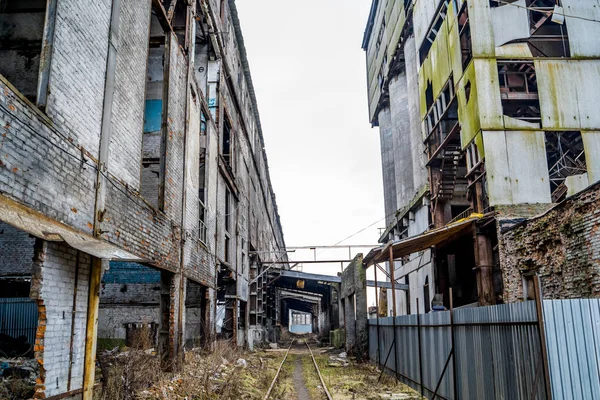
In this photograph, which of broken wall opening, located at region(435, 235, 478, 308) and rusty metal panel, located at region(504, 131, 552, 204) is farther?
broken wall opening, located at region(435, 235, 478, 308)

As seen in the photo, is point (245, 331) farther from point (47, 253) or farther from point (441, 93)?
point (47, 253)

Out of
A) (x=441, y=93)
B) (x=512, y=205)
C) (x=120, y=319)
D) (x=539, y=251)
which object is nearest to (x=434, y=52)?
(x=441, y=93)

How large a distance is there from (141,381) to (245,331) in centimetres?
1411

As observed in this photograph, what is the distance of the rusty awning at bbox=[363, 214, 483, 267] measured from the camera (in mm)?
15743

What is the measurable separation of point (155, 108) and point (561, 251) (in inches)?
411

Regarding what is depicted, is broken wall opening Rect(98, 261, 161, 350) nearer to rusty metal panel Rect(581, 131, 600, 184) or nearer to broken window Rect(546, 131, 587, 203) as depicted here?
broken window Rect(546, 131, 587, 203)

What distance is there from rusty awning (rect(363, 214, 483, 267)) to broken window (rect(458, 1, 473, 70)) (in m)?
6.44

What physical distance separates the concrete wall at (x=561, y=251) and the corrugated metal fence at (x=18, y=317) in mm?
12634

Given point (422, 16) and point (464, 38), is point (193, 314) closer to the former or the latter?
point (464, 38)

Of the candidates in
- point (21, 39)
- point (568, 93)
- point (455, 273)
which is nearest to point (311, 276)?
point (455, 273)

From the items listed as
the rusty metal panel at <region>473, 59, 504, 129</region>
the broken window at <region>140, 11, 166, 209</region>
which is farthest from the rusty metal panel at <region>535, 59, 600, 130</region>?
the broken window at <region>140, 11, 166, 209</region>

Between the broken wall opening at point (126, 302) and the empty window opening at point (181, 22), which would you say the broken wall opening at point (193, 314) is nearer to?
the broken wall opening at point (126, 302)

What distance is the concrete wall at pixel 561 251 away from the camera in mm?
10547

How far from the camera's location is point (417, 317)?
10.9 m
